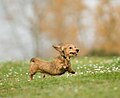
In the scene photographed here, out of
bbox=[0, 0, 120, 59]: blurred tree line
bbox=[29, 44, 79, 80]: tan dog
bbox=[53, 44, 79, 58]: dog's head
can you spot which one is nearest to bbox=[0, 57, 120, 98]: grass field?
bbox=[29, 44, 79, 80]: tan dog

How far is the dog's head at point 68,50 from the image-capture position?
2120cm

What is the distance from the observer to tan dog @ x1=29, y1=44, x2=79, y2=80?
21.3 meters

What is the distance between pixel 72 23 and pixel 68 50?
5567 cm

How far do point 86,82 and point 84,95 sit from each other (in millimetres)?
2982

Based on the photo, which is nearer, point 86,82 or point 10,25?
point 86,82

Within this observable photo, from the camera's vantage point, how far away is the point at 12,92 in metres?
19.9

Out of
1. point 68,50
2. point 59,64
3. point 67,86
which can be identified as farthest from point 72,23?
point 67,86

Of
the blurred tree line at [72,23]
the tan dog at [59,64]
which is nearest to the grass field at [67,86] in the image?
the tan dog at [59,64]

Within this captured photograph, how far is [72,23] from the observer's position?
252ft

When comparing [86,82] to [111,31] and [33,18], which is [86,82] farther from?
[33,18]

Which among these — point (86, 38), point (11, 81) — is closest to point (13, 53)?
point (86, 38)

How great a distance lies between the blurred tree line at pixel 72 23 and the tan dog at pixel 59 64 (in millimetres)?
45715

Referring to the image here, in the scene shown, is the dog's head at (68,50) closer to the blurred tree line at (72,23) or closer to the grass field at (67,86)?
the grass field at (67,86)

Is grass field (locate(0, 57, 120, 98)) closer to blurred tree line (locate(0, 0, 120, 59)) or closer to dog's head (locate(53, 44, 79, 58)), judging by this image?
dog's head (locate(53, 44, 79, 58))
